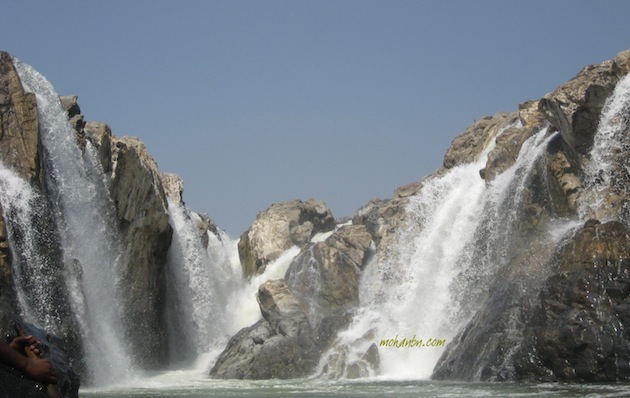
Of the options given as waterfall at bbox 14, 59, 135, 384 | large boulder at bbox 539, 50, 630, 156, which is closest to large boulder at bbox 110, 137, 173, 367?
waterfall at bbox 14, 59, 135, 384

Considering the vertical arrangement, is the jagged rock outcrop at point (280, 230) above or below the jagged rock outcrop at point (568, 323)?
above

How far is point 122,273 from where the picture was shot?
133 ft

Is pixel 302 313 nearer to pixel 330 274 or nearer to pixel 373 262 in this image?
pixel 330 274

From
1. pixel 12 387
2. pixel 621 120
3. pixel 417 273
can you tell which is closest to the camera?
pixel 12 387

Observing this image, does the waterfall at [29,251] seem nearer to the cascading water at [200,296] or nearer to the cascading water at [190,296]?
the cascading water at [200,296]

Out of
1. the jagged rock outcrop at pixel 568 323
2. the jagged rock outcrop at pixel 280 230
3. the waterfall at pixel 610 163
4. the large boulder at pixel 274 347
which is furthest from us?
the jagged rock outcrop at pixel 280 230

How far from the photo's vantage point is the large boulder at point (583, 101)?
32.3m

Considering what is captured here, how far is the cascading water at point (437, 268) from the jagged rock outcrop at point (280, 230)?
1159cm

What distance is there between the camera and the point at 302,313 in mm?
41688

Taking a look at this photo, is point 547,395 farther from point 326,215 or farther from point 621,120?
point 326,215

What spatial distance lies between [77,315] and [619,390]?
68.4 feet

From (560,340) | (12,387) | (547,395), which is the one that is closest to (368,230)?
(560,340)

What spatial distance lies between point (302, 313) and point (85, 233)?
10.7 meters

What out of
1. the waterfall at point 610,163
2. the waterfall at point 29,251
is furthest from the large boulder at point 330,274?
the waterfall at point 610,163
